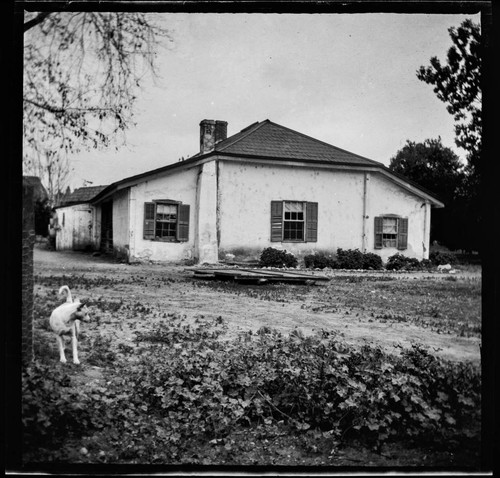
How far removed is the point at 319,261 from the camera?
12.9 ft

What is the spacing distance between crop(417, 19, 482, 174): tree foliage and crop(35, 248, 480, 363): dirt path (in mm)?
1000

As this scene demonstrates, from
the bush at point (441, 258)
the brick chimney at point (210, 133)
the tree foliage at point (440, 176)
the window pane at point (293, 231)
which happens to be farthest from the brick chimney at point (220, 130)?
the bush at point (441, 258)

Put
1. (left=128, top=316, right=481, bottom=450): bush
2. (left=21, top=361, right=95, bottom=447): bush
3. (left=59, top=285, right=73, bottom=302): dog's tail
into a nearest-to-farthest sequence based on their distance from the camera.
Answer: (left=21, top=361, right=95, bottom=447): bush < (left=128, top=316, right=481, bottom=450): bush < (left=59, top=285, right=73, bottom=302): dog's tail

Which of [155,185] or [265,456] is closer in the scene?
[265,456]

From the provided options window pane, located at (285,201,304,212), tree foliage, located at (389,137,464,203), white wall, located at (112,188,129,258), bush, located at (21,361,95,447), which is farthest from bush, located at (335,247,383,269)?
bush, located at (21,361,95,447)

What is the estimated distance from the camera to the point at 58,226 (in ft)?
12.1

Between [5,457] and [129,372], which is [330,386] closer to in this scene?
[129,372]

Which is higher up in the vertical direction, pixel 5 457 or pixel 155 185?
pixel 155 185

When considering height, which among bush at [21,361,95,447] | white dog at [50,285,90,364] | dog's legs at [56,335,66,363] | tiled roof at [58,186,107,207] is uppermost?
tiled roof at [58,186,107,207]

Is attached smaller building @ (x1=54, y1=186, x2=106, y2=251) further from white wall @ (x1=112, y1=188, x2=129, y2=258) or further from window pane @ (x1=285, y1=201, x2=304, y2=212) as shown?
window pane @ (x1=285, y1=201, x2=304, y2=212)

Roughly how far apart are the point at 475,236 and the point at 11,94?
11.3 ft

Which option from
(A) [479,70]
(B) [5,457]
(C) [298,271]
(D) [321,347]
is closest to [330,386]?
(D) [321,347]

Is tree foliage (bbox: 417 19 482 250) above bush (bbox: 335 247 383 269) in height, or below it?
above

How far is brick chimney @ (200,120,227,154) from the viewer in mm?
3887
